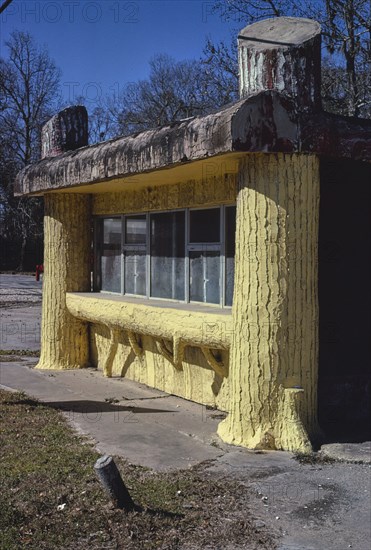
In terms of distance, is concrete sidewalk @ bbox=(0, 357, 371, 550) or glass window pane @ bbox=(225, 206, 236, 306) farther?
glass window pane @ bbox=(225, 206, 236, 306)

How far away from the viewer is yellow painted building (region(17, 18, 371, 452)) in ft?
20.9

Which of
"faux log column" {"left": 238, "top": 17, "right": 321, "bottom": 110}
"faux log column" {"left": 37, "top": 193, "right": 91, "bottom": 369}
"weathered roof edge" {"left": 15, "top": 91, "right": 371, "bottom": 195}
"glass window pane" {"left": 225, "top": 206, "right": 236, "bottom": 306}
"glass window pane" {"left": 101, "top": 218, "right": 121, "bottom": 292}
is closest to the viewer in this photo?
"weathered roof edge" {"left": 15, "top": 91, "right": 371, "bottom": 195}

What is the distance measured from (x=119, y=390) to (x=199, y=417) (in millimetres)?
1802

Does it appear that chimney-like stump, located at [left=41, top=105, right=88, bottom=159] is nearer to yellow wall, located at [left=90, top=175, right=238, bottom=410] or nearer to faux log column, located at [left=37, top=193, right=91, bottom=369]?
faux log column, located at [left=37, top=193, right=91, bottom=369]

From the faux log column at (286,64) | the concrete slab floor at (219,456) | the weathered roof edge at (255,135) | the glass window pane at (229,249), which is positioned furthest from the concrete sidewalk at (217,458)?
the faux log column at (286,64)

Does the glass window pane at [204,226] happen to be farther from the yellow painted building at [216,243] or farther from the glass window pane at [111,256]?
the glass window pane at [111,256]

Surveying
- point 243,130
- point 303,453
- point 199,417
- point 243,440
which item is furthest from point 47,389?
point 243,130

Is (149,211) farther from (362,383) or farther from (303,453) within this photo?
(303,453)

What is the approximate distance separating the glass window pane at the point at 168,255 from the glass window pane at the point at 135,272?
0.95ft

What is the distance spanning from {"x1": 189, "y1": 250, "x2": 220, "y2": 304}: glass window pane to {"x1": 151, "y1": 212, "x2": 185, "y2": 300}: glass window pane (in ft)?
0.82

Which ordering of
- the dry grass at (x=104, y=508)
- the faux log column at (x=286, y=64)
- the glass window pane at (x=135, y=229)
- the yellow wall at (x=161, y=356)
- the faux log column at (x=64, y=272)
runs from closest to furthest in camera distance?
the dry grass at (x=104, y=508) → the faux log column at (x=286, y=64) → the yellow wall at (x=161, y=356) → the glass window pane at (x=135, y=229) → the faux log column at (x=64, y=272)

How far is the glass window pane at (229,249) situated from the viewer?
7762 millimetres

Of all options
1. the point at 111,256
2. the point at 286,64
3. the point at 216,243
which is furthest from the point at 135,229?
the point at 286,64

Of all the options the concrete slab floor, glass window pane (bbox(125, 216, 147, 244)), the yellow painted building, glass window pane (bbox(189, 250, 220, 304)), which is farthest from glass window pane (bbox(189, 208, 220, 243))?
the concrete slab floor
